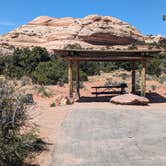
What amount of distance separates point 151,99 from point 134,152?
14.3 m

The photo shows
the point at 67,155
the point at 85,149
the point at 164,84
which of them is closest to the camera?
the point at 67,155

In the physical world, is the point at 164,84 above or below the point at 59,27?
below

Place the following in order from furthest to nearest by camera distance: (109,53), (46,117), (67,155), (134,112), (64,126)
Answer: (109,53) → (134,112) → (46,117) → (64,126) → (67,155)

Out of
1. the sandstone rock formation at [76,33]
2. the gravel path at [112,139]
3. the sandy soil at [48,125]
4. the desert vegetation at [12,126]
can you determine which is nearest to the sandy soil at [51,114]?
the sandy soil at [48,125]

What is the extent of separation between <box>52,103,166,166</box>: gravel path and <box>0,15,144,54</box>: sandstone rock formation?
193ft

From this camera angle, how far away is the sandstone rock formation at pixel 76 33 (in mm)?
78812

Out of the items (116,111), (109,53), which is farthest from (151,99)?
(116,111)

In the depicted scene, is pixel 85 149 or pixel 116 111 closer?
pixel 85 149

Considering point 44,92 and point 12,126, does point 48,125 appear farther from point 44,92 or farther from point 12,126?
point 44,92

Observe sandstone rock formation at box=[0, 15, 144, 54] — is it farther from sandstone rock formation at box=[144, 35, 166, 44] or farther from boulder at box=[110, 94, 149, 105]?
boulder at box=[110, 94, 149, 105]

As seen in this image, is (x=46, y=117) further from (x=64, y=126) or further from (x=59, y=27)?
(x=59, y=27)

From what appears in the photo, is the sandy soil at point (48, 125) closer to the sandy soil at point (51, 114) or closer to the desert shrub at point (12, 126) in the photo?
the sandy soil at point (51, 114)

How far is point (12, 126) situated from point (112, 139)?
346cm

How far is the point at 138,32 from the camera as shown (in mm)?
89688
